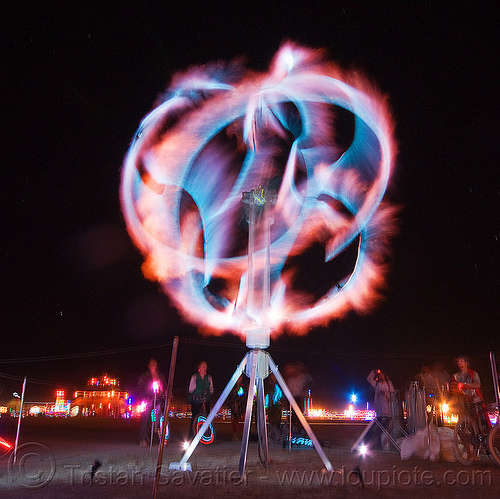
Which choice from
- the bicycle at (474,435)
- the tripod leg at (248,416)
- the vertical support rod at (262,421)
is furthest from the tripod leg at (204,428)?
the bicycle at (474,435)

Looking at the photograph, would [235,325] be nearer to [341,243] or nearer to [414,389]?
[341,243]

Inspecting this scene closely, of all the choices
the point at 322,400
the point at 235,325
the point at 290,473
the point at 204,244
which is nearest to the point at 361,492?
the point at 290,473

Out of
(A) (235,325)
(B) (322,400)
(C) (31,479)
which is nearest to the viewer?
(C) (31,479)

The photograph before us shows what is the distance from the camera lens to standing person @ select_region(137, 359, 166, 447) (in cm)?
1249

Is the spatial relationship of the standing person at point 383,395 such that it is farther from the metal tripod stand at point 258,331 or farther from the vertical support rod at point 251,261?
the vertical support rod at point 251,261

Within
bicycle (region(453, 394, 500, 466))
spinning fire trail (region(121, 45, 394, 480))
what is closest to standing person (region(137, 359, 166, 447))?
spinning fire trail (region(121, 45, 394, 480))

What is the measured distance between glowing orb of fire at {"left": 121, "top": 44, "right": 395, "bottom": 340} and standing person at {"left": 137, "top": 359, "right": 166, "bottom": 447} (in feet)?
13.9

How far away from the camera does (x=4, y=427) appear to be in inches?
340

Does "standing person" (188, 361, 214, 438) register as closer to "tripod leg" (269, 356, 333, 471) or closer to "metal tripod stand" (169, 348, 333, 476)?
"metal tripod stand" (169, 348, 333, 476)

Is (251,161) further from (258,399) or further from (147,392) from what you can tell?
(147,392)

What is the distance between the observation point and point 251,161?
897 cm

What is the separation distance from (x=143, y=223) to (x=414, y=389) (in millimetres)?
7866

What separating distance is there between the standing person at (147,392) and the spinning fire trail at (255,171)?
13.7 ft

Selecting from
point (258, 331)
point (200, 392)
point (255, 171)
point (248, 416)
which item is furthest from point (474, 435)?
point (200, 392)
